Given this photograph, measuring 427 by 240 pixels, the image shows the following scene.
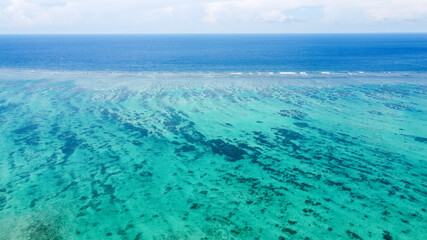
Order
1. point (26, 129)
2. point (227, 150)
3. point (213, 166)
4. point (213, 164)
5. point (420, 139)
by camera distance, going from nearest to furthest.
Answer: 1. point (213, 166)
2. point (213, 164)
3. point (227, 150)
4. point (420, 139)
5. point (26, 129)

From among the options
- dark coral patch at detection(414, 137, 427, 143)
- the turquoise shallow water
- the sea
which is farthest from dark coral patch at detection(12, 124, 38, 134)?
dark coral patch at detection(414, 137, 427, 143)

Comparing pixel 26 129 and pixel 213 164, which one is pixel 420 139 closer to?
pixel 213 164

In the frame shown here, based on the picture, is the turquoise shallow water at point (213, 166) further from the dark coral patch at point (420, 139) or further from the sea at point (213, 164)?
the dark coral patch at point (420, 139)

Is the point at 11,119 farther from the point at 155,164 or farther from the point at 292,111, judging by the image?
the point at 292,111

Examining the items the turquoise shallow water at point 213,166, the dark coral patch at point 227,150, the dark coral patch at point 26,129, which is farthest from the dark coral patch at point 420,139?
the dark coral patch at point 26,129

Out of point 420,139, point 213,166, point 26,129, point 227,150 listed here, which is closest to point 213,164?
point 213,166

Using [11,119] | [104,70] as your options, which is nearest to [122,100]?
[11,119]

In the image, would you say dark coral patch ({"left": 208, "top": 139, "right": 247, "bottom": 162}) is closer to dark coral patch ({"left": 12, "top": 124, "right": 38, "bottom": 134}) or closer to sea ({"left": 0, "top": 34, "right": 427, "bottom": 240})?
sea ({"left": 0, "top": 34, "right": 427, "bottom": 240})
